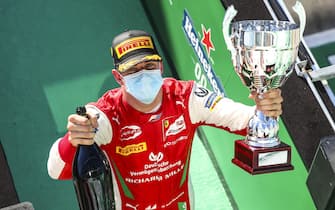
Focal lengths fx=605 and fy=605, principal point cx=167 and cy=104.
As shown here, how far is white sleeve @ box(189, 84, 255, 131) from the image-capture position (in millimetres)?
2291

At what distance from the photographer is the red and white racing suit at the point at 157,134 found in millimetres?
2262

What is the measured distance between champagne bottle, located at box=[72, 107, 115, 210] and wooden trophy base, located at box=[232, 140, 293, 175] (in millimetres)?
481

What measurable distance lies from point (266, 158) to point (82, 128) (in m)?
0.61

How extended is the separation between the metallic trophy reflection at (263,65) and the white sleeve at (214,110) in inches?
8.6

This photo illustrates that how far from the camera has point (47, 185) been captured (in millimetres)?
3564

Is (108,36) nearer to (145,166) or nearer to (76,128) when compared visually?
(145,166)

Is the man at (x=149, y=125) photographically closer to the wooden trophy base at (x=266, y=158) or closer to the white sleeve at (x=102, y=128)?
the white sleeve at (x=102, y=128)

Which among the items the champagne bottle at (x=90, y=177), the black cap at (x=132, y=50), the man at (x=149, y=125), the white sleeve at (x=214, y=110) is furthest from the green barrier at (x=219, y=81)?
the champagne bottle at (x=90, y=177)

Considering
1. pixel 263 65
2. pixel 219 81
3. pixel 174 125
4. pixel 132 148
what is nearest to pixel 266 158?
pixel 263 65

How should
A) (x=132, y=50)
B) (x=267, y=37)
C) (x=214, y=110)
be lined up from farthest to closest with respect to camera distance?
(x=214, y=110)
(x=132, y=50)
(x=267, y=37)

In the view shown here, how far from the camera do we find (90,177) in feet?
6.42

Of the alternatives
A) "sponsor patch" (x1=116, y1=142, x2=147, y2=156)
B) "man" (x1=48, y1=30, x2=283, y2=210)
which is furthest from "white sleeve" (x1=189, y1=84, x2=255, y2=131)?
"sponsor patch" (x1=116, y1=142, x2=147, y2=156)

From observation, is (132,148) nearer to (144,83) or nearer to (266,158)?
(144,83)

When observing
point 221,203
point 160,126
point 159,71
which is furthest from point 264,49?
point 221,203
